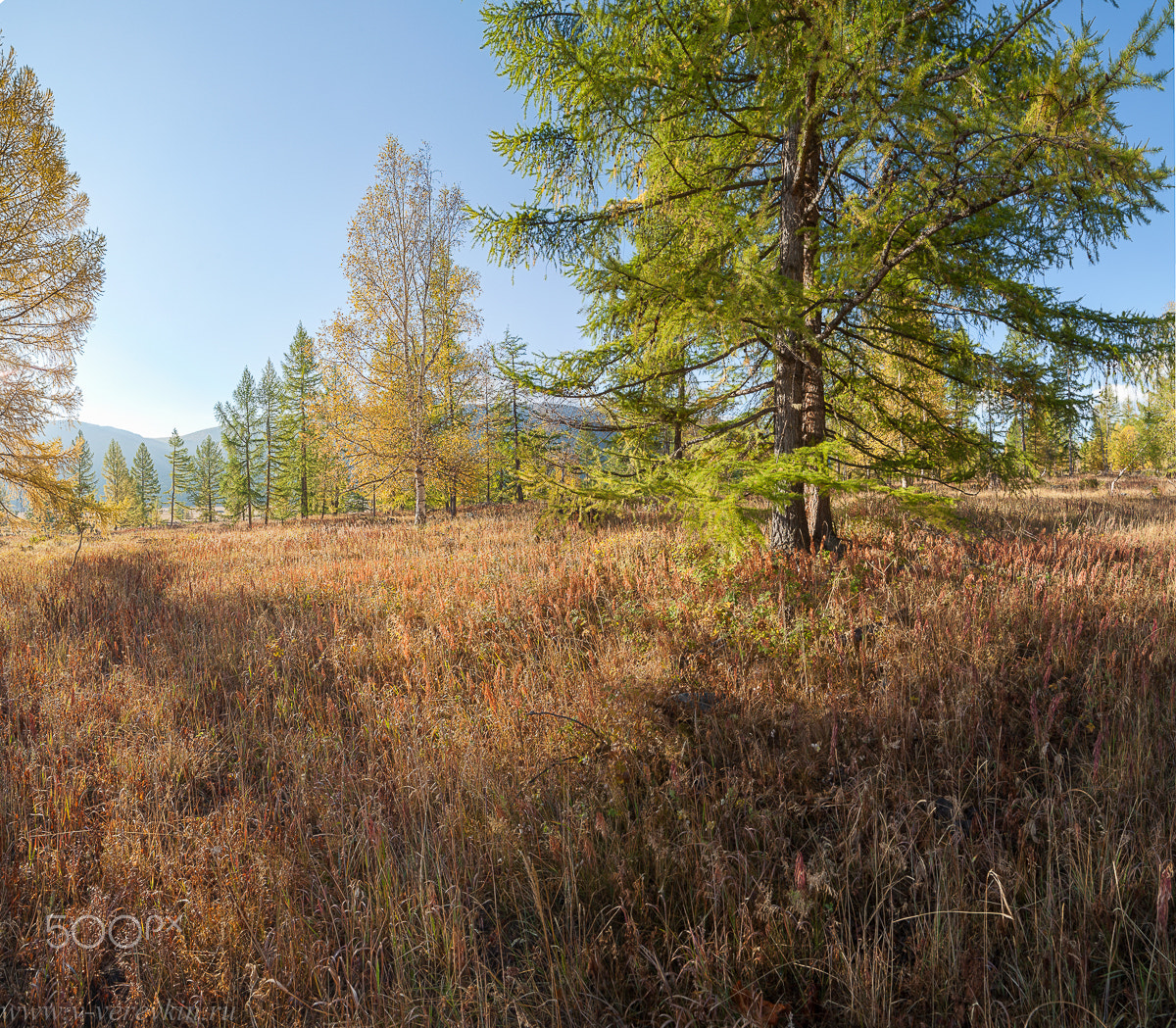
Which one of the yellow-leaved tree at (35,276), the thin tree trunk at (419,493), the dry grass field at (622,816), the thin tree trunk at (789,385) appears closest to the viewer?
the dry grass field at (622,816)

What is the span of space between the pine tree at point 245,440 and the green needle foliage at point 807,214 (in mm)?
36189

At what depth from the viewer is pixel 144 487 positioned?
65062mm

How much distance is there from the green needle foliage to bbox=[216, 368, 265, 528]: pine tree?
119ft

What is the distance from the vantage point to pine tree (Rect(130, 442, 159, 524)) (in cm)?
5778

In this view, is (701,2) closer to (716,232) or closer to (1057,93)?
(716,232)

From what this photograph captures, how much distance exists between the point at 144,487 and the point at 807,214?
84542 mm

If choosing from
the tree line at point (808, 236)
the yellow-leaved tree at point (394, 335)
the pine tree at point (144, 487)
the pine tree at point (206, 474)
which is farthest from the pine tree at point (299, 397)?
the pine tree at point (144, 487)

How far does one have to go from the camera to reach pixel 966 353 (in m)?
5.51

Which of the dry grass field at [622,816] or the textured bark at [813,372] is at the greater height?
the textured bark at [813,372]

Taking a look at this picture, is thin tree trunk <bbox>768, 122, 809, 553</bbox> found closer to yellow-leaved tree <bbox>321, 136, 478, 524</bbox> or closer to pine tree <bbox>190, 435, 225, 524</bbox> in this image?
yellow-leaved tree <bbox>321, 136, 478, 524</bbox>

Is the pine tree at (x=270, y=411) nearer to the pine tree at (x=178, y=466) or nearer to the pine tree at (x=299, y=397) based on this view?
the pine tree at (x=299, y=397)

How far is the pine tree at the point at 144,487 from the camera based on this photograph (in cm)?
5778

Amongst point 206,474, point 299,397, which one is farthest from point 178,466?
point 299,397

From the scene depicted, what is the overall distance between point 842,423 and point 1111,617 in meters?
3.55
